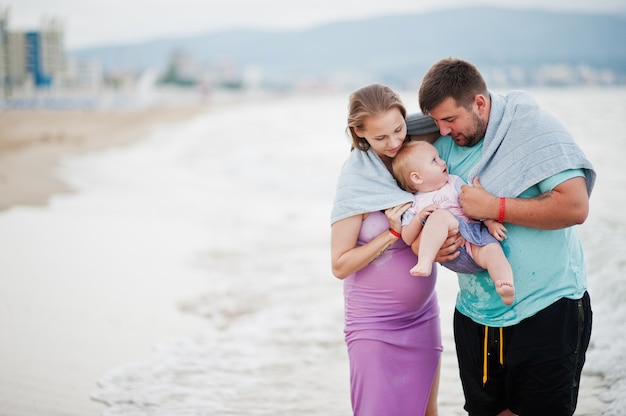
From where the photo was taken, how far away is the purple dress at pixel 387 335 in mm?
2701

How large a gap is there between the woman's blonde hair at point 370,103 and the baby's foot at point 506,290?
80cm

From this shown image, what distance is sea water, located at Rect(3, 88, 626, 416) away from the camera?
4.32 m

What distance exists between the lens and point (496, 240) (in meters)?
2.55

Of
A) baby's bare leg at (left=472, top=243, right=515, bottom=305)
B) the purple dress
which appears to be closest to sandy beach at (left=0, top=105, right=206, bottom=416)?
the purple dress

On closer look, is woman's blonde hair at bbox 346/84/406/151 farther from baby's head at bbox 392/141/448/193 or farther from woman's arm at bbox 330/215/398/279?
woman's arm at bbox 330/215/398/279

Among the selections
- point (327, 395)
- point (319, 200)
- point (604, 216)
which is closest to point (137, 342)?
point (327, 395)

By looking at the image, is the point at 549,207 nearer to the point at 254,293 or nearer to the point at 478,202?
the point at 478,202

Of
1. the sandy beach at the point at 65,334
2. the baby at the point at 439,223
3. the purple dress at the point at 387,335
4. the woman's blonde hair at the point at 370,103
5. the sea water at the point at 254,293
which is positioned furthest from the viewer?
the sea water at the point at 254,293

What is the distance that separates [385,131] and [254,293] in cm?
445

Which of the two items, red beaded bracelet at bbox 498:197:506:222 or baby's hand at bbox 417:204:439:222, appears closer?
red beaded bracelet at bbox 498:197:506:222

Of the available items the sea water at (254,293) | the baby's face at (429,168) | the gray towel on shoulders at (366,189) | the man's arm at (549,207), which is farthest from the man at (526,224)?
the sea water at (254,293)

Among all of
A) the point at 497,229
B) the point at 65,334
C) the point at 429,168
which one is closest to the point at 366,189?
the point at 429,168

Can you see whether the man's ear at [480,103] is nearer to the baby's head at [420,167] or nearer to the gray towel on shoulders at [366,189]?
the baby's head at [420,167]

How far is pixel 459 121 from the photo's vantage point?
260cm
